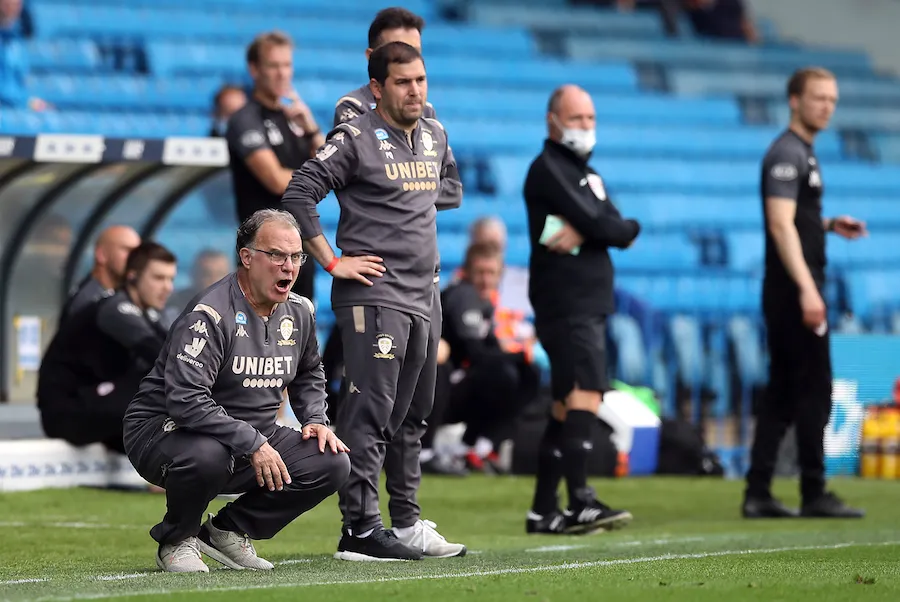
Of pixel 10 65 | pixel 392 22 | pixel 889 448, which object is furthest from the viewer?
pixel 10 65

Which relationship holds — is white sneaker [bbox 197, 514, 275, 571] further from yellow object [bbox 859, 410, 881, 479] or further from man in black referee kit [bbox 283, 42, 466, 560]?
yellow object [bbox 859, 410, 881, 479]

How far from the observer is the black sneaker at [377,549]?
585 centimetres

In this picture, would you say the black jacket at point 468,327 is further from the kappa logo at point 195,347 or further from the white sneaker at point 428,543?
the kappa logo at point 195,347

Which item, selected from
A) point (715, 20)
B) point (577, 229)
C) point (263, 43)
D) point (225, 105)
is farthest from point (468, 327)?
point (715, 20)

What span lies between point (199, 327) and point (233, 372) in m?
0.22

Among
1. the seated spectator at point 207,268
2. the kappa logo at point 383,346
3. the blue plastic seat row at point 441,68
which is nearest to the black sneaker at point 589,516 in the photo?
the kappa logo at point 383,346

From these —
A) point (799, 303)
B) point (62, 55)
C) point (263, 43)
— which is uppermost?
point (62, 55)

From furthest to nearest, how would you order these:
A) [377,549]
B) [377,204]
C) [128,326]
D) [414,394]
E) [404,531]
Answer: [128,326]
[414,394]
[404,531]
[377,204]
[377,549]

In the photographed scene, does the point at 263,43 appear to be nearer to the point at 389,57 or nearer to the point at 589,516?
the point at 389,57

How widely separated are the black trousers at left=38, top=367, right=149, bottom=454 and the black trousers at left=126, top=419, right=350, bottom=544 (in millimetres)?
3745

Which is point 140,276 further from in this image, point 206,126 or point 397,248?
point 206,126

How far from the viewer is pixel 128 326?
8898 mm

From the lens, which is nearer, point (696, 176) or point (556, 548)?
point (556, 548)

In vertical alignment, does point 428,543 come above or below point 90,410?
below
